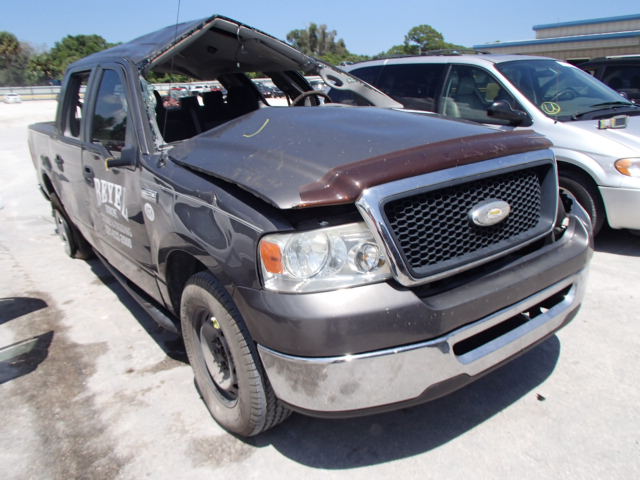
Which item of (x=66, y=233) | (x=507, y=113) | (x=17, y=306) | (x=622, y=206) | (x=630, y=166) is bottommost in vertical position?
(x=17, y=306)

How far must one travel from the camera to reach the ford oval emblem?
2.17m

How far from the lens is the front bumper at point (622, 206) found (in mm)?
4523

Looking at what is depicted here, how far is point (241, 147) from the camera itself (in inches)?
98.8

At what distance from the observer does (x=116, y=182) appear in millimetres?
3236

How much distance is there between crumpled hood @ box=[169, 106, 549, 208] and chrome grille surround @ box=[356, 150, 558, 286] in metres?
0.04

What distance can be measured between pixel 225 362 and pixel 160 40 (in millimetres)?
2078

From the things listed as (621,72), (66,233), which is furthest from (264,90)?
(621,72)

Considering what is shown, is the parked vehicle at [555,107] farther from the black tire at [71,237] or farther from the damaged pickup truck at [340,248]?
the black tire at [71,237]

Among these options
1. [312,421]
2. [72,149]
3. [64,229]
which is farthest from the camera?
[64,229]

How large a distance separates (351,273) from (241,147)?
955 mm

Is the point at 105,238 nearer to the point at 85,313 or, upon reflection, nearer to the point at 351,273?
the point at 85,313

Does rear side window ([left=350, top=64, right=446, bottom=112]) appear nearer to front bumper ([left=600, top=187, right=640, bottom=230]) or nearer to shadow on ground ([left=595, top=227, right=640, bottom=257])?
front bumper ([left=600, top=187, right=640, bottom=230])

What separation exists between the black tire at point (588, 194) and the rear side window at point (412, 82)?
1686 mm

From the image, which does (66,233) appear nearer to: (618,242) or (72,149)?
(72,149)
